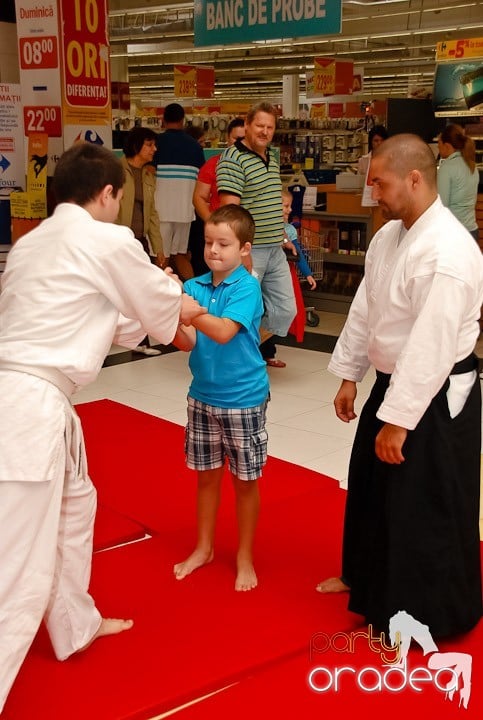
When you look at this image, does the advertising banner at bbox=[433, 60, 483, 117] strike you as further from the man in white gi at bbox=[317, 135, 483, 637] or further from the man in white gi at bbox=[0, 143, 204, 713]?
the man in white gi at bbox=[0, 143, 204, 713]

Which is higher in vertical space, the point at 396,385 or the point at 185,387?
the point at 396,385

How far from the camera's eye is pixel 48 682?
2.49m

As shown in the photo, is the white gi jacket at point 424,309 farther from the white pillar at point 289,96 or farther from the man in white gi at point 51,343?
the white pillar at point 289,96

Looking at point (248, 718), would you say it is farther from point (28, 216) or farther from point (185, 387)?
point (28, 216)

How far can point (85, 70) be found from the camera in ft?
20.8

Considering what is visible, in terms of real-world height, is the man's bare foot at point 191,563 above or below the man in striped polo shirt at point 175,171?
below

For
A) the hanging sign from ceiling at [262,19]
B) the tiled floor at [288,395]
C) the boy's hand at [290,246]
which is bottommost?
the tiled floor at [288,395]

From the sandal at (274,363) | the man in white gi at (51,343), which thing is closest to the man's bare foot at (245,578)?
the man in white gi at (51,343)

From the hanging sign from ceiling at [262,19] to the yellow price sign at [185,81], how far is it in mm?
12987

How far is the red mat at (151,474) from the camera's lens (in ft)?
12.3

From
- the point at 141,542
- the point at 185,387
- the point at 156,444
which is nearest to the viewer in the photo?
the point at 141,542

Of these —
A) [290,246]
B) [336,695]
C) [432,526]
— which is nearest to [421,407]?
[432,526]

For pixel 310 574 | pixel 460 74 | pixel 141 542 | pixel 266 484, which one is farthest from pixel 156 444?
pixel 460 74

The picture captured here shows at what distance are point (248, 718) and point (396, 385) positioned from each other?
0.99 m
